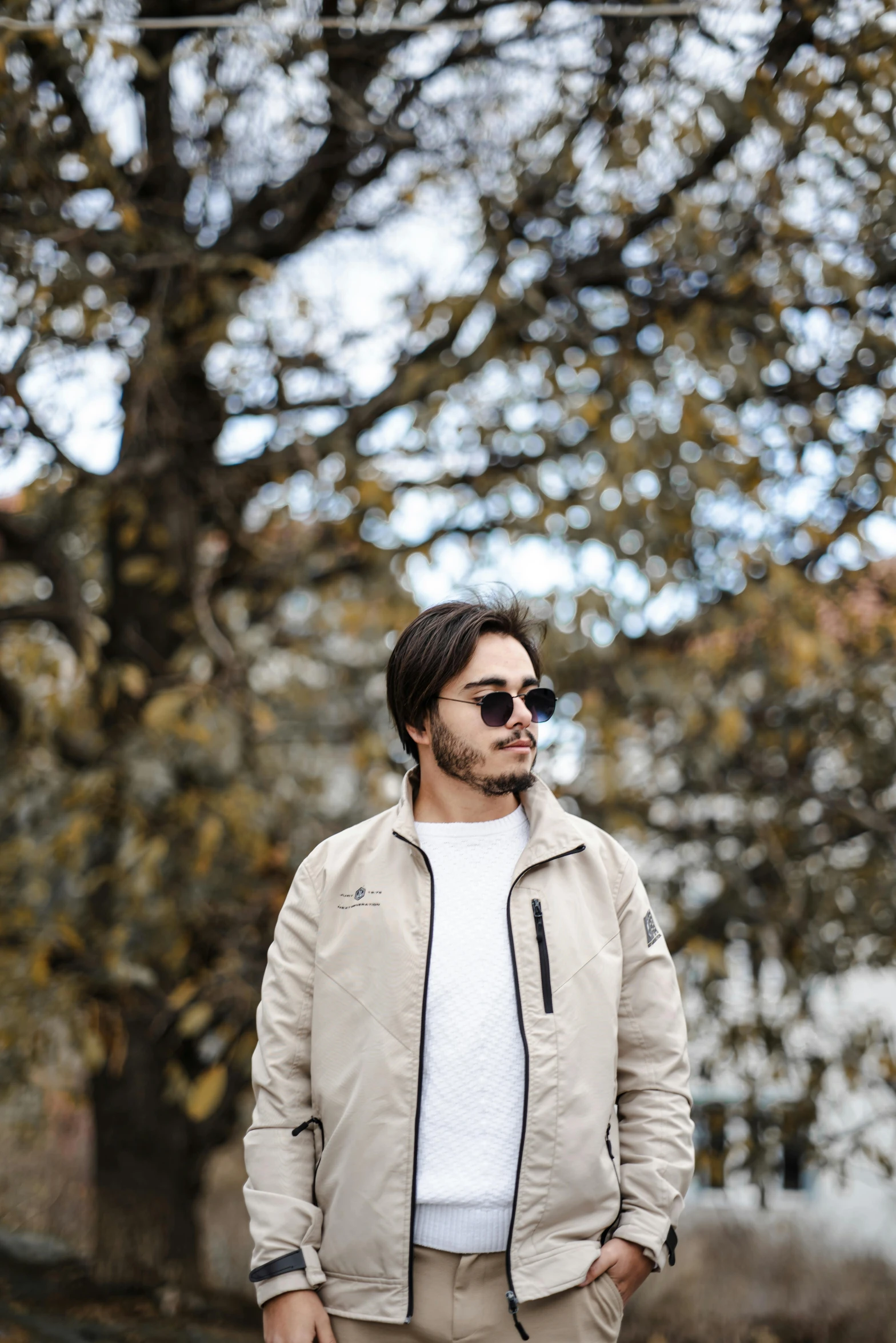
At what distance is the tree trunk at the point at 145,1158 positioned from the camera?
17.2 feet

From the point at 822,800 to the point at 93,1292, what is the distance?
349 centimetres

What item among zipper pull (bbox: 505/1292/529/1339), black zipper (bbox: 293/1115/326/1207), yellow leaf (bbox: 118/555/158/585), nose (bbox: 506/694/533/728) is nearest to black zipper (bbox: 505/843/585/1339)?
zipper pull (bbox: 505/1292/529/1339)

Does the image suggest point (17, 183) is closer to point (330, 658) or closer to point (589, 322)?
point (589, 322)

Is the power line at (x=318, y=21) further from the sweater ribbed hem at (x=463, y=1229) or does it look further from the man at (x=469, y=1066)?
the sweater ribbed hem at (x=463, y=1229)

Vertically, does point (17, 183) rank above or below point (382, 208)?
below

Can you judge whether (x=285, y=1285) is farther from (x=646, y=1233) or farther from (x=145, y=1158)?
(x=145, y=1158)

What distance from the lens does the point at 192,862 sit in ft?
13.9

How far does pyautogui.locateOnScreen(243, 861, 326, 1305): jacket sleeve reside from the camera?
1.84 meters

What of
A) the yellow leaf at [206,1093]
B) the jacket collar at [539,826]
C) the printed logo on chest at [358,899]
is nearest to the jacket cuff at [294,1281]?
the printed logo on chest at [358,899]

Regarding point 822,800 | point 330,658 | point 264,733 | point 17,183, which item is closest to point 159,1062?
point 264,733

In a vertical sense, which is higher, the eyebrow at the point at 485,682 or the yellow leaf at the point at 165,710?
the yellow leaf at the point at 165,710

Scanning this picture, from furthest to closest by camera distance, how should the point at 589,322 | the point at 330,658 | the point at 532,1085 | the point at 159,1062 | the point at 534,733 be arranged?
the point at 330,658
the point at 159,1062
the point at 589,322
the point at 534,733
the point at 532,1085

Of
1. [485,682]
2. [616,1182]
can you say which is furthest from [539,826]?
[616,1182]

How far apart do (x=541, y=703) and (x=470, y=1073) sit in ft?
2.02
